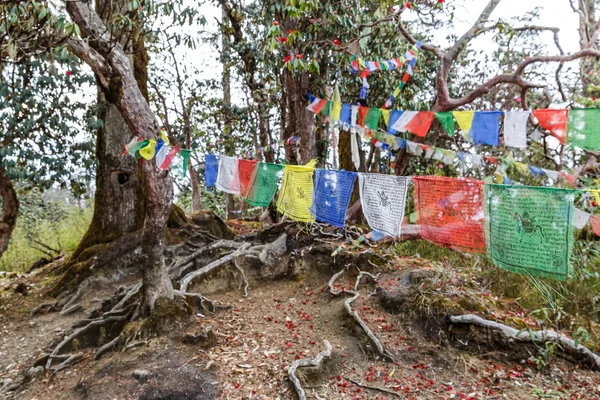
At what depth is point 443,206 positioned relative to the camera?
3541mm

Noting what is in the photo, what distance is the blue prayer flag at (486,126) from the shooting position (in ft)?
13.4

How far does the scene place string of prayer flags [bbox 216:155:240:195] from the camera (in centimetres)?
512

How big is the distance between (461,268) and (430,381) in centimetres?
229

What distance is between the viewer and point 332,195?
175 inches

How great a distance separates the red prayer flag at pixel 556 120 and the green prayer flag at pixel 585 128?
0.04 meters

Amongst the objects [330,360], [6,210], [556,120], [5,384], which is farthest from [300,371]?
[6,210]

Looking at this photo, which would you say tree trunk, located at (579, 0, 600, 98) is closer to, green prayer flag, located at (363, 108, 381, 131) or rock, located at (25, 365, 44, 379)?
green prayer flag, located at (363, 108, 381, 131)

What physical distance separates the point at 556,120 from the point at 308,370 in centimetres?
337

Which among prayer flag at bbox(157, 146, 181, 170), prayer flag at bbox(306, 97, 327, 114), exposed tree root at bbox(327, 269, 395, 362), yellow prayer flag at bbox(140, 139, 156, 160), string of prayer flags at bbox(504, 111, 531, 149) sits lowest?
exposed tree root at bbox(327, 269, 395, 362)

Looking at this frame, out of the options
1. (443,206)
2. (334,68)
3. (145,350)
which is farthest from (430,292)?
(334,68)

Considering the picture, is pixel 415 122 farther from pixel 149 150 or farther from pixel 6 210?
pixel 6 210

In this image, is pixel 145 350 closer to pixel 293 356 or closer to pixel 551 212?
pixel 293 356

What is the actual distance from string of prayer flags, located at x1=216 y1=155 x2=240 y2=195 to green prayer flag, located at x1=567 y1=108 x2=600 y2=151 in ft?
12.1

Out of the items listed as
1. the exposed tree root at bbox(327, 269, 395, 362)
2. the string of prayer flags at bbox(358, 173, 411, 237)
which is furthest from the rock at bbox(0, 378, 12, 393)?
the string of prayer flags at bbox(358, 173, 411, 237)
